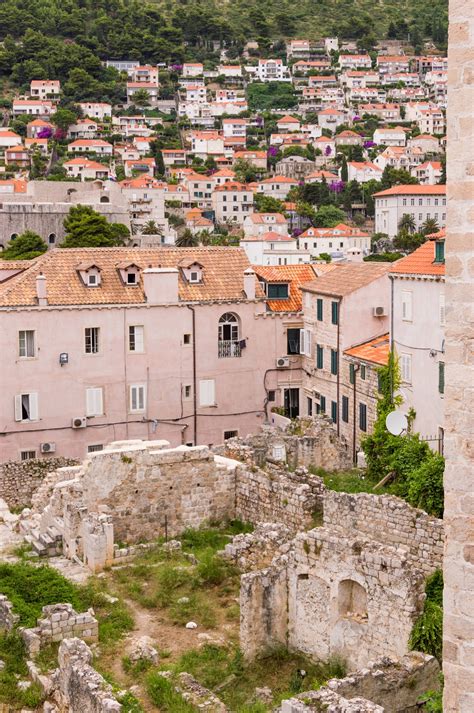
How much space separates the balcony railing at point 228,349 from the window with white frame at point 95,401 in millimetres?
4308

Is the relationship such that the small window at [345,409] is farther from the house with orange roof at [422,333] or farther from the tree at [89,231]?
the tree at [89,231]

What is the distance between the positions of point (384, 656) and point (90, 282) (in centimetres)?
2044

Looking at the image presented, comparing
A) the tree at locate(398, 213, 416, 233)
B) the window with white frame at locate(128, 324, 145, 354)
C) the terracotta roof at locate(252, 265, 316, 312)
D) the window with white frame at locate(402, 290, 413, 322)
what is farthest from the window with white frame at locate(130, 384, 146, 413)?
the tree at locate(398, 213, 416, 233)

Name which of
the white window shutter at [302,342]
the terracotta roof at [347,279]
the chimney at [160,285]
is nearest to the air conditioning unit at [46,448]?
the chimney at [160,285]

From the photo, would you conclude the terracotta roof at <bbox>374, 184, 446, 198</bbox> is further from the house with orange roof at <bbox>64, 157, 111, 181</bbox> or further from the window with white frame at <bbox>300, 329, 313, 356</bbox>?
the window with white frame at <bbox>300, 329, 313, 356</bbox>

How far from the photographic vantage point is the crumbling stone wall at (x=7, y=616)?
49.5 feet

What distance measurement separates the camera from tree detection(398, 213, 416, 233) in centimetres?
14725

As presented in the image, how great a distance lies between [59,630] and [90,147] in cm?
18113

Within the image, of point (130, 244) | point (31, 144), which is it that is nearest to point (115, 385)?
point (130, 244)

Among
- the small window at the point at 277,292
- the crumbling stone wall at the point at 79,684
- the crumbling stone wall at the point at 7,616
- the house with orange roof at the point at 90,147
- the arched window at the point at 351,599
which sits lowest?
the crumbling stone wall at the point at 7,616

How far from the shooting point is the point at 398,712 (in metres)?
11.9

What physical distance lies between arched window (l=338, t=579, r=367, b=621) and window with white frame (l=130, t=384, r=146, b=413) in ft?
56.6

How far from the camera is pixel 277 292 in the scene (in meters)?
33.6

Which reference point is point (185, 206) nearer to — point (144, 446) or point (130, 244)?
point (130, 244)
